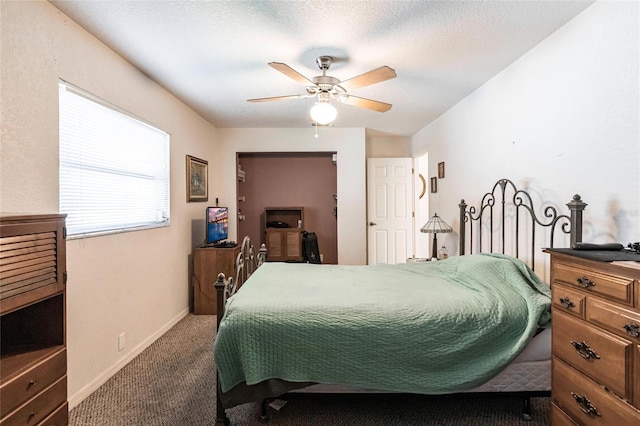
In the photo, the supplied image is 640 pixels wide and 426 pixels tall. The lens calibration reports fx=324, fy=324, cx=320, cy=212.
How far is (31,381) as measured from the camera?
1.32 metres

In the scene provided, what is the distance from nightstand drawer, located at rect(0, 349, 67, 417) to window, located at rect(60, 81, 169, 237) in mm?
872

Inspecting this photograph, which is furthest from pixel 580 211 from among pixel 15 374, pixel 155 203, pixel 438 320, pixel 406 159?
pixel 406 159

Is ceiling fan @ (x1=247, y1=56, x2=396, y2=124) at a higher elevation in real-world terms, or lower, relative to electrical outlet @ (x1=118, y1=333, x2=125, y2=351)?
higher

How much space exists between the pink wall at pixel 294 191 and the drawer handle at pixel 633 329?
5531 millimetres

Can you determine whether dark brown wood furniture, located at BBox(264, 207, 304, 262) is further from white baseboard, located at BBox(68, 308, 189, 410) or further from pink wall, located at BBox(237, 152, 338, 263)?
white baseboard, located at BBox(68, 308, 189, 410)

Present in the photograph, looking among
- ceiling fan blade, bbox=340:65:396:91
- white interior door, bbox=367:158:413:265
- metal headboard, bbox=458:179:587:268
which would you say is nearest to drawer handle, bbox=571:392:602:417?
metal headboard, bbox=458:179:587:268

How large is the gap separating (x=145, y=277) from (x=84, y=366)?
2.89 ft

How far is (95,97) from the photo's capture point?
7.50ft

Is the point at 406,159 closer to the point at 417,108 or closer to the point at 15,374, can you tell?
the point at 417,108

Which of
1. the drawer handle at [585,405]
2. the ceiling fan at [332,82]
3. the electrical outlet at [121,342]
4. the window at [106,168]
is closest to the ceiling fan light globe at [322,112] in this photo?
the ceiling fan at [332,82]

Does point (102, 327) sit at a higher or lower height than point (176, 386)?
higher

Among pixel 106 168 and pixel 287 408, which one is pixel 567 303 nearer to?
pixel 287 408

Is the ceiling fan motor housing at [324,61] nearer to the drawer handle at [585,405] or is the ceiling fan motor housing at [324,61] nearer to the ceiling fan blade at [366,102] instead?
the ceiling fan blade at [366,102]

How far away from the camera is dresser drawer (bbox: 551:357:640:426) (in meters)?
1.17
